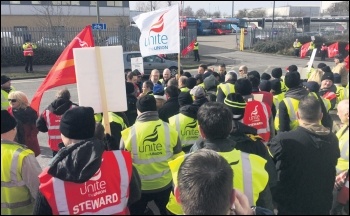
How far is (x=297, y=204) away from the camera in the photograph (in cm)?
305

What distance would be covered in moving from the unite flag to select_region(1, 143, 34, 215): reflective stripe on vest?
4745 mm

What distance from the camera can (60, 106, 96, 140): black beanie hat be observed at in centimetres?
254

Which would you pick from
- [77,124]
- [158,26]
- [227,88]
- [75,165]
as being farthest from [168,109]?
[75,165]

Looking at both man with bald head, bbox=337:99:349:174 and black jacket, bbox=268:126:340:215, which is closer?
man with bald head, bbox=337:99:349:174

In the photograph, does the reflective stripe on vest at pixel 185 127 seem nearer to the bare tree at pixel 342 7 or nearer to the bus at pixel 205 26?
the bare tree at pixel 342 7

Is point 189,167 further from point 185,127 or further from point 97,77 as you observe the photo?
point 185,127

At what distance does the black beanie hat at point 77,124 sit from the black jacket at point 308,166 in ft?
5.13

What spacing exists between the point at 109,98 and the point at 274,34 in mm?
35513

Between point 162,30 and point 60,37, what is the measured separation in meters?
20.2

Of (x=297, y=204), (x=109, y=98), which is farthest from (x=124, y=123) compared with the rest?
(x=297, y=204)

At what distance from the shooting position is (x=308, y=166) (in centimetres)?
294

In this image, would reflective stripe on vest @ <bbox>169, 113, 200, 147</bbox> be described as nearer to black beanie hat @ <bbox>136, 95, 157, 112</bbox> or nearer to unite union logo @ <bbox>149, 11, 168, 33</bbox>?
black beanie hat @ <bbox>136, 95, 157, 112</bbox>

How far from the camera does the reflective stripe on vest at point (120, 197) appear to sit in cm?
231

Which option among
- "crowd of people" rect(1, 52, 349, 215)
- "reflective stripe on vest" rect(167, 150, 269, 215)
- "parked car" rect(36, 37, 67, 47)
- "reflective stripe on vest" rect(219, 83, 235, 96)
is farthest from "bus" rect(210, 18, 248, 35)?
"reflective stripe on vest" rect(167, 150, 269, 215)
